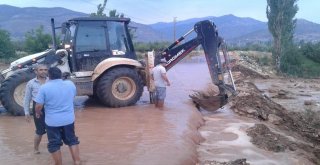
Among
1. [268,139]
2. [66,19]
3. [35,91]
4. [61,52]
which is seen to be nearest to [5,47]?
[61,52]

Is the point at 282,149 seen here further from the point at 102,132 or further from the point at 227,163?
the point at 102,132

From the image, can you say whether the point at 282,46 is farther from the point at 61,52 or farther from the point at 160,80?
the point at 61,52

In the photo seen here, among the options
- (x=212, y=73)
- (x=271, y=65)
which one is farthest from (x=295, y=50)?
(x=212, y=73)

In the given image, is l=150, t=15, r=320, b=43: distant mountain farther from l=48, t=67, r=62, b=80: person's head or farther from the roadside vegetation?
l=48, t=67, r=62, b=80: person's head

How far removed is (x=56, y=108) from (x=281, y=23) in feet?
97.4

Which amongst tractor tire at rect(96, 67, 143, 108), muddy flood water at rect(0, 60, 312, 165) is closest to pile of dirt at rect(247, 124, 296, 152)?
muddy flood water at rect(0, 60, 312, 165)

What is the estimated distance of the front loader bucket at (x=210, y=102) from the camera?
1246 centimetres

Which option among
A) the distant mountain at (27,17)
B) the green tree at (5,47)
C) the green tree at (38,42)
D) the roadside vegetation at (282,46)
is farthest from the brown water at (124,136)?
the distant mountain at (27,17)

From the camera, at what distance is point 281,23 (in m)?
33.2

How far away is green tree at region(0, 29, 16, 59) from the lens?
34781 millimetres

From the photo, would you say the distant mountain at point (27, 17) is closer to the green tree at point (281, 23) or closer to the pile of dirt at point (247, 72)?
the green tree at point (281, 23)

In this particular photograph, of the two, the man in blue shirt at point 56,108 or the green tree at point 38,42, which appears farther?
the green tree at point 38,42

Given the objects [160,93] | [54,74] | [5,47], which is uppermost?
[5,47]

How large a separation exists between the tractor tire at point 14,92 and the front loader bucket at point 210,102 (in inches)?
204
